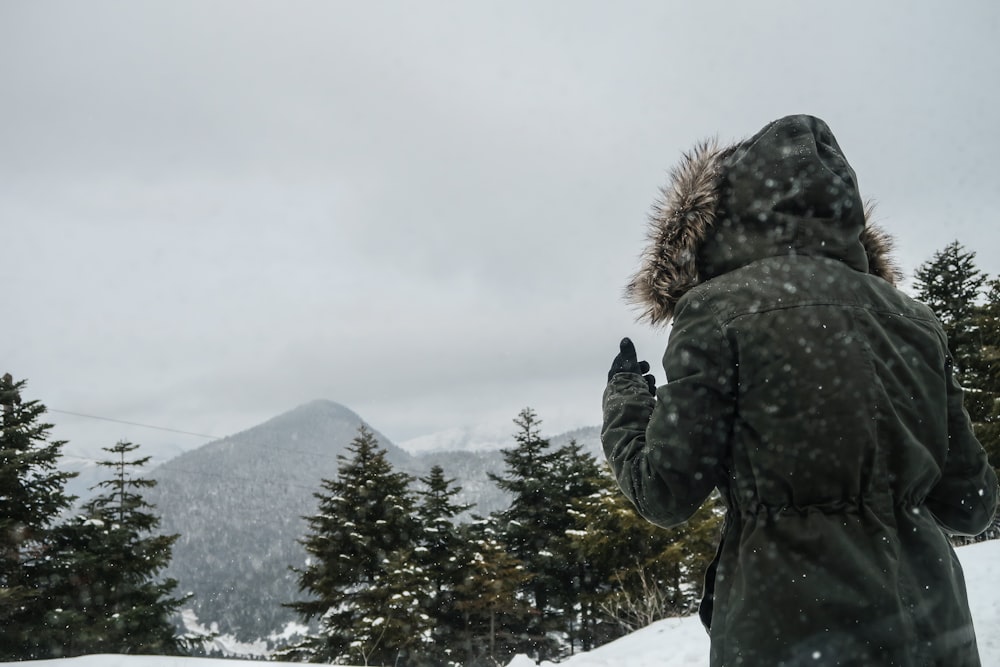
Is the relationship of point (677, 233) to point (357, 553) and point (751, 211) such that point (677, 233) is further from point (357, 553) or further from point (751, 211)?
point (357, 553)

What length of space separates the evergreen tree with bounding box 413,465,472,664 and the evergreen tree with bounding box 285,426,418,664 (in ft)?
3.86

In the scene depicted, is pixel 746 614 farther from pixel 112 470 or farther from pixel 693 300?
pixel 112 470

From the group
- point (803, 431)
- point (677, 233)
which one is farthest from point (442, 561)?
point (803, 431)

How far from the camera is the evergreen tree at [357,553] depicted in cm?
2016

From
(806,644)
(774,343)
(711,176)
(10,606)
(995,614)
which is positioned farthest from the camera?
(10,606)

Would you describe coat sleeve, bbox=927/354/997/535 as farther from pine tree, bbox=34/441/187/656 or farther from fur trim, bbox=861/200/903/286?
pine tree, bbox=34/441/187/656

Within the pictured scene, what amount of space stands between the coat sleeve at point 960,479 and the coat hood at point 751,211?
1.31 feet

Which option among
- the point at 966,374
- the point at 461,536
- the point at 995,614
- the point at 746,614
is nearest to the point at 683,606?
the point at 461,536

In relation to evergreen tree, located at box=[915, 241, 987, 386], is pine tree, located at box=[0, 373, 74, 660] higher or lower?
lower

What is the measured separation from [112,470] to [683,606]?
18.3 metres

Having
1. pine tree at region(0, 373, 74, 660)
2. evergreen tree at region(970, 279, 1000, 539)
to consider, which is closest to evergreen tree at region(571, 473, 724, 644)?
evergreen tree at region(970, 279, 1000, 539)

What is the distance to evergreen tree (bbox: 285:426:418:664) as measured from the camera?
66.1ft

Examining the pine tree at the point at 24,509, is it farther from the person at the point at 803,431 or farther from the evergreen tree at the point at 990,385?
the evergreen tree at the point at 990,385

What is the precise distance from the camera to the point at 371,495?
22.5m
